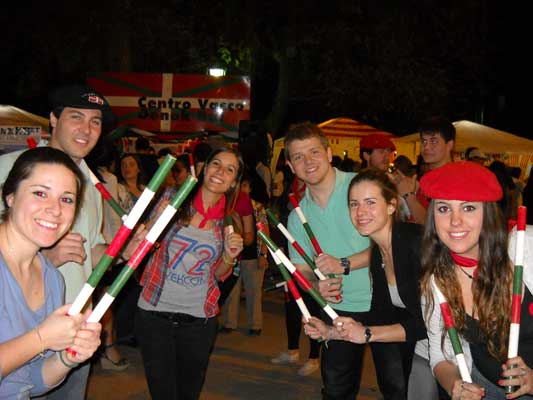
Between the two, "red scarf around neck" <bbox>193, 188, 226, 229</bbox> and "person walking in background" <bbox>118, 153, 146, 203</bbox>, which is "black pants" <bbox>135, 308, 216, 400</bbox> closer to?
"red scarf around neck" <bbox>193, 188, 226, 229</bbox>

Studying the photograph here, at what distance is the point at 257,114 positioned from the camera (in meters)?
31.9

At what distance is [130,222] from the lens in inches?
89.0

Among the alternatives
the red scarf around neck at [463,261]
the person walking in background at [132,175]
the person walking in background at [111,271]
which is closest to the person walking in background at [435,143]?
the red scarf around neck at [463,261]

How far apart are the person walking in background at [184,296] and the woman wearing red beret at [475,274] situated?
5.12ft

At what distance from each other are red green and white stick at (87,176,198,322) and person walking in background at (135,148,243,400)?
1764 millimetres

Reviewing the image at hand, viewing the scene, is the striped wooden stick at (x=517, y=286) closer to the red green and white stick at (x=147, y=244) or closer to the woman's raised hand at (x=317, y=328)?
the woman's raised hand at (x=317, y=328)

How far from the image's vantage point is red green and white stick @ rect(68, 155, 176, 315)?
2.23 metres

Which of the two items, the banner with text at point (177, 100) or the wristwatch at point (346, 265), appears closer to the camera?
the wristwatch at point (346, 265)

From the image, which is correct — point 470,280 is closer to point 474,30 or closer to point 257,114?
point 474,30

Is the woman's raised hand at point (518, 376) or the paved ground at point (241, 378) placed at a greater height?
the woman's raised hand at point (518, 376)

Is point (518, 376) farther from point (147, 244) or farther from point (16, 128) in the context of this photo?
point (16, 128)

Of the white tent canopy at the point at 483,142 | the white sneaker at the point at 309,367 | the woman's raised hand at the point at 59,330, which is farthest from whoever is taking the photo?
the white tent canopy at the point at 483,142

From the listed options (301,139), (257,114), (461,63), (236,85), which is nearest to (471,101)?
(461,63)

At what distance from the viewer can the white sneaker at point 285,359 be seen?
23.1 ft
